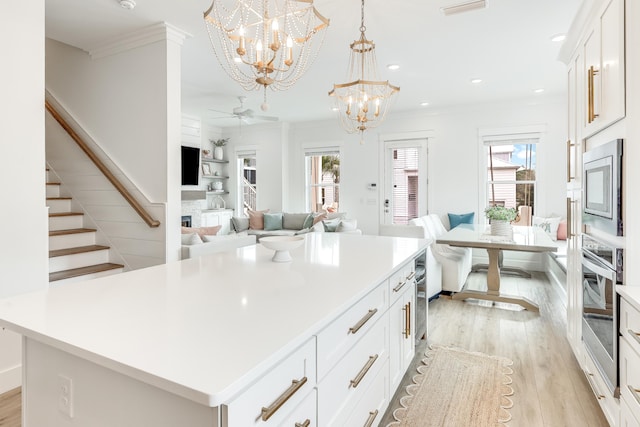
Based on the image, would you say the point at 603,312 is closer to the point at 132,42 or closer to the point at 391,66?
the point at 391,66

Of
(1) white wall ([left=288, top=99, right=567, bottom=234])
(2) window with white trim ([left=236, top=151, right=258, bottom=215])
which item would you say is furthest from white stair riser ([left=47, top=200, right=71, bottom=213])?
(2) window with white trim ([left=236, top=151, right=258, bottom=215])

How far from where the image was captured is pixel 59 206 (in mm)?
3930

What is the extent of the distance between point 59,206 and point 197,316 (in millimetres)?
3771

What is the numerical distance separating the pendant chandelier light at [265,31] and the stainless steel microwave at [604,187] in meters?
1.57

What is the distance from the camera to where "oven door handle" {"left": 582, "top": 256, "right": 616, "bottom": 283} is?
1.71 m

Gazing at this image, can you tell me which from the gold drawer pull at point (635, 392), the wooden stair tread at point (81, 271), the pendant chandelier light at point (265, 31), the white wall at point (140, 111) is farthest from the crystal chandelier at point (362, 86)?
the wooden stair tread at point (81, 271)

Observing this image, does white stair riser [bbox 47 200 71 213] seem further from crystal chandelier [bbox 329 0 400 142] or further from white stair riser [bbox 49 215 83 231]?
crystal chandelier [bbox 329 0 400 142]

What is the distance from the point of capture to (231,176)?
8.30 m

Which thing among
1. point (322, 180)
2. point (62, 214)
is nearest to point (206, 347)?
point (62, 214)

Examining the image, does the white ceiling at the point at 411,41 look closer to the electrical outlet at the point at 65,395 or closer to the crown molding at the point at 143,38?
the crown molding at the point at 143,38

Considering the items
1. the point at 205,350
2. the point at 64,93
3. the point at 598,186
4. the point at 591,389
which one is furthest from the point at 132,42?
the point at 591,389

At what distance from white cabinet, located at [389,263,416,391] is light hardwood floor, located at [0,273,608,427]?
0.25 metres

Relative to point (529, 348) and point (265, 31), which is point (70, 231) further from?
point (529, 348)

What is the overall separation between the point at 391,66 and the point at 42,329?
13.7 ft
